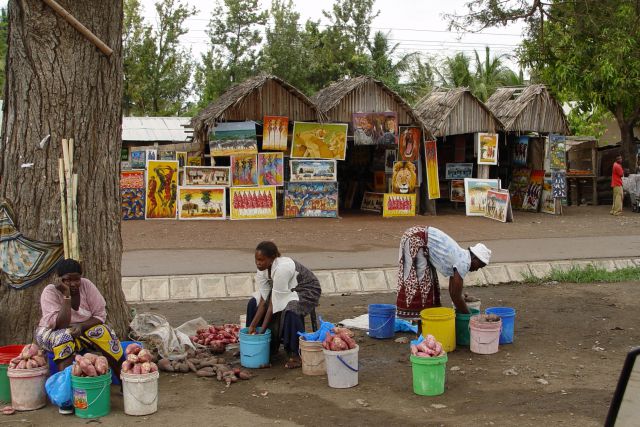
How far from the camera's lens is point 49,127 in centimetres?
740

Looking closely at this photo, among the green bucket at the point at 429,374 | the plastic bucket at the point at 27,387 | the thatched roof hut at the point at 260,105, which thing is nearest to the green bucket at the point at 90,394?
the plastic bucket at the point at 27,387

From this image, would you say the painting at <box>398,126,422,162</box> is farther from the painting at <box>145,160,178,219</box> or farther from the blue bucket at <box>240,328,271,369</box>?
the blue bucket at <box>240,328,271,369</box>

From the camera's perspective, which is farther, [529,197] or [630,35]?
[529,197]

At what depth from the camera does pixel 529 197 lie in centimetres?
2312

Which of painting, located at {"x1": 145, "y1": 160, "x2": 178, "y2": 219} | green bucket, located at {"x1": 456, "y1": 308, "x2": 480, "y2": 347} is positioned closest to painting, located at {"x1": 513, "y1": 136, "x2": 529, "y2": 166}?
painting, located at {"x1": 145, "y1": 160, "x2": 178, "y2": 219}

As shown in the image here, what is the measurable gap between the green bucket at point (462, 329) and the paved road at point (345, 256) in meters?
4.44

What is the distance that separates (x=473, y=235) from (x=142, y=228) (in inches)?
286

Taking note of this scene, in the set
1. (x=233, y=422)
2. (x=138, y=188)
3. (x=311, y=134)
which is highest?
(x=311, y=134)

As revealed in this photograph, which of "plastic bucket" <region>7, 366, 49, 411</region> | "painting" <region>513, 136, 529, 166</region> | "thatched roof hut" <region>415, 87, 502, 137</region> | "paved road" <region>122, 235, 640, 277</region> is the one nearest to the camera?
"plastic bucket" <region>7, 366, 49, 411</region>

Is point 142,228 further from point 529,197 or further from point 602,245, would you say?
point 529,197

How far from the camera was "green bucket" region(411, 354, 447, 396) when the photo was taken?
658cm

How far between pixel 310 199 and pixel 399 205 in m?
2.59

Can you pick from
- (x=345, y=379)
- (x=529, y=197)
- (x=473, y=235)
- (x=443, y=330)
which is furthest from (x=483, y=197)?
(x=345, y=379)

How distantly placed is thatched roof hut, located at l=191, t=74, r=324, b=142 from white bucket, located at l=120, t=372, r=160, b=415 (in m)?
12.1
